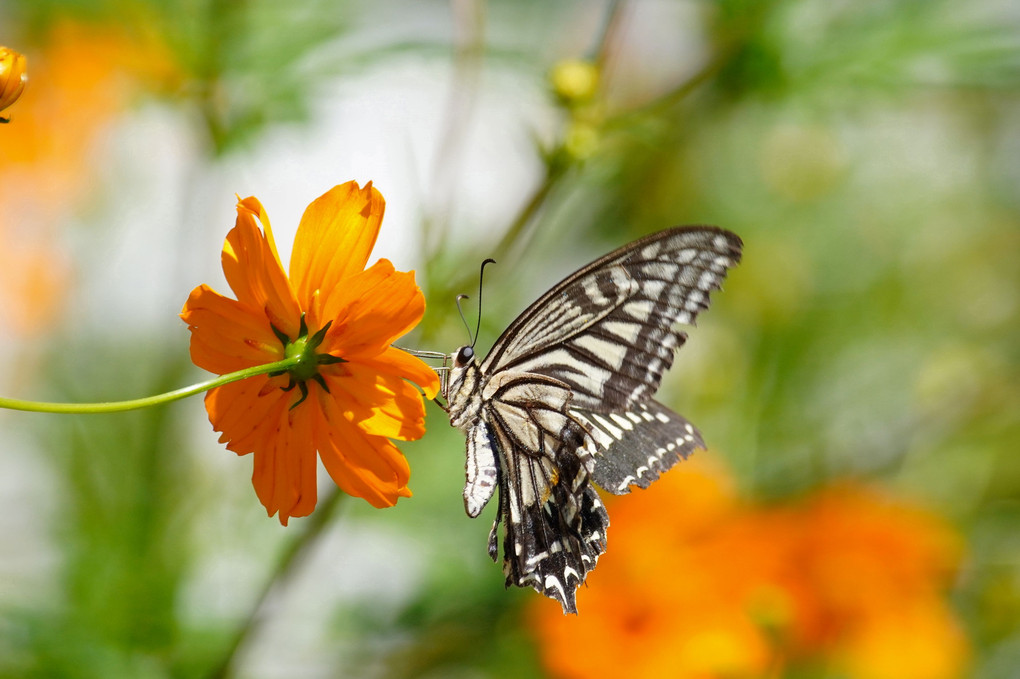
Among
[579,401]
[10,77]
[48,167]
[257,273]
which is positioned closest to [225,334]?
[257,273]

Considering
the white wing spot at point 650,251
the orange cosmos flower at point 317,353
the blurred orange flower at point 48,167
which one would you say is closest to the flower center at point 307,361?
the orange cosmos flower at point 317,353

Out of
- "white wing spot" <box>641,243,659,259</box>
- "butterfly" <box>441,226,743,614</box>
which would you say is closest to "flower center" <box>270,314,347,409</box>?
"butterfly" <box>441,226,743,614</box>

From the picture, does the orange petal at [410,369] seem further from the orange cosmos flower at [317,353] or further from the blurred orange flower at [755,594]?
the blurred orange flower at [755,594]

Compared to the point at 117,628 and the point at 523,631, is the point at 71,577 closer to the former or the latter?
the point at 117,628

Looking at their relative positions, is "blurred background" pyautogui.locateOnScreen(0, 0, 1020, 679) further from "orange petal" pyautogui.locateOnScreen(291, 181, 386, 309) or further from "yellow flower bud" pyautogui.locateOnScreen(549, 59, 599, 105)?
"orange petal" pyautogui.locateOnScreen(291, 181, 386, 309)

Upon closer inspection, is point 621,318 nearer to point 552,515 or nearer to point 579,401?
point 579,401

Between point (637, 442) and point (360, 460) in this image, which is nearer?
point (360, 460)
